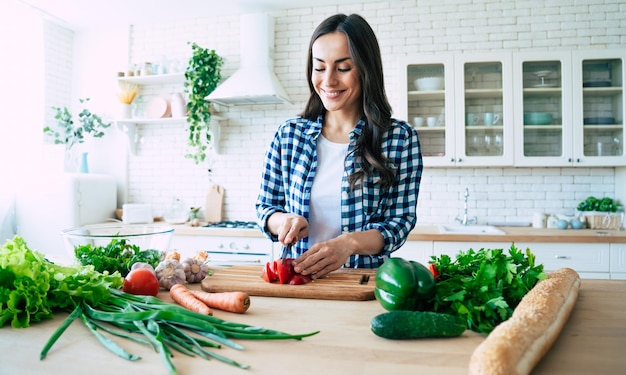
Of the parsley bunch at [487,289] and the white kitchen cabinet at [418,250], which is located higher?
the parsley bunch at [487,289]

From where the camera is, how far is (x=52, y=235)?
400cm

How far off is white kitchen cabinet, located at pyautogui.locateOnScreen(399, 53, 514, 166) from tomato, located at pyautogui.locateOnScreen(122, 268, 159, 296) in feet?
9.69

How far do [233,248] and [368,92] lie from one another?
2.40 meters

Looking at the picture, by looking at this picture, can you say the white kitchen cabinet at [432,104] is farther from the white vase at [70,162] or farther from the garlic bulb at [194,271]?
the white vase at [70,162]

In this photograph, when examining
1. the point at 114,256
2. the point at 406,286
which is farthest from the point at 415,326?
the point at 114,256

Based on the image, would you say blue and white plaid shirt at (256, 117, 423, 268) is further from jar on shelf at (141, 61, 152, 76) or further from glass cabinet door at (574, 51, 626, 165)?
jar on shelf at (141, 61, 152, 76)

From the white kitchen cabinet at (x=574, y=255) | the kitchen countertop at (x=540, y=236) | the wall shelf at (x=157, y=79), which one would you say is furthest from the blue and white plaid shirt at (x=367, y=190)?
the wall shelf at (x=157, y=79)

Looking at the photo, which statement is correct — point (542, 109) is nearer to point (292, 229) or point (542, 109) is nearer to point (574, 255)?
point (574, 255)

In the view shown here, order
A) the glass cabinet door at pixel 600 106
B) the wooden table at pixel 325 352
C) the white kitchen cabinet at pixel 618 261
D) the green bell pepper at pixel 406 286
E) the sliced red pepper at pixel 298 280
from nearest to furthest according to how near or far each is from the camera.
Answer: the wooden table at pixel 325 352 < the green bell pepper at pixel 406 286 < the sliced red pepper at pixel 298 280 < the white kitchen cabinet at pixel 618 261 < the glass cabinet door at pixel 600 106

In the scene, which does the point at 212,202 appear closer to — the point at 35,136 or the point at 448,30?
the point at 35,136

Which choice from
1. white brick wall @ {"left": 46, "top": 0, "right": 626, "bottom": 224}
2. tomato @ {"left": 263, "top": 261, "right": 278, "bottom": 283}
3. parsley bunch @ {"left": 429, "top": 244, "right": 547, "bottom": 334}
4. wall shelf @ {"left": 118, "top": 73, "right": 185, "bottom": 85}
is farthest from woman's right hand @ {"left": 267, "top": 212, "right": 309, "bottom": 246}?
wall shelf @ {"left": 118, "top": 73, "right": 185, "bottom": 85}

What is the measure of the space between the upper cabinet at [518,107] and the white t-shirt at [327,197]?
7.10 feet

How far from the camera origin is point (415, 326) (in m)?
0.98

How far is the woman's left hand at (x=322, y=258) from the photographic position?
1.45m
